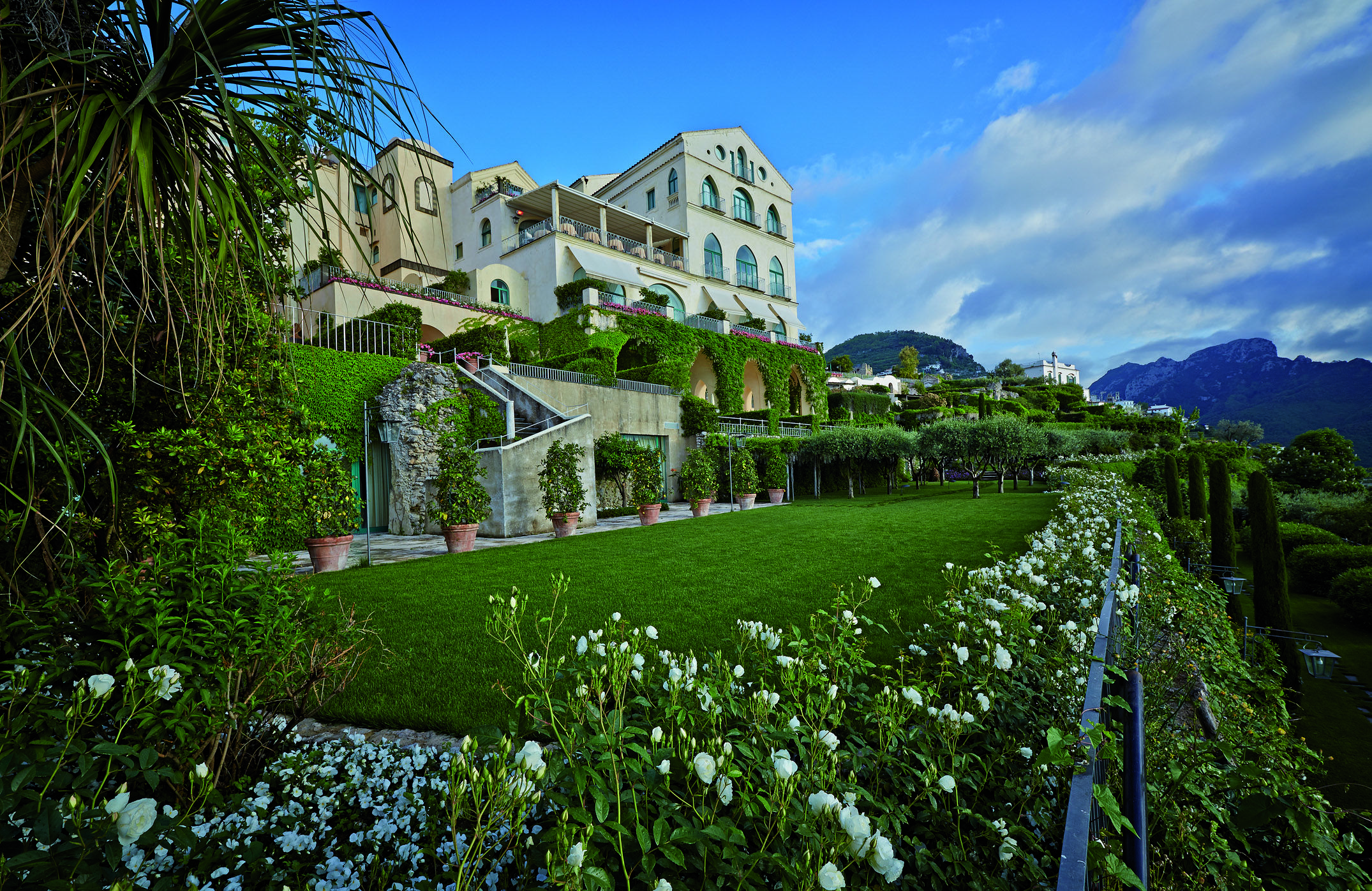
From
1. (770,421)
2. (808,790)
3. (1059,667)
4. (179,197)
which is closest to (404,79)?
(179,197)

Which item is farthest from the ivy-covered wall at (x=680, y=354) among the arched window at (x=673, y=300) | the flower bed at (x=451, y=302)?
the arched window at (x=673, y=300)

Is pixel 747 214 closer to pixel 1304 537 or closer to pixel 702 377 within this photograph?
pixel 702 377

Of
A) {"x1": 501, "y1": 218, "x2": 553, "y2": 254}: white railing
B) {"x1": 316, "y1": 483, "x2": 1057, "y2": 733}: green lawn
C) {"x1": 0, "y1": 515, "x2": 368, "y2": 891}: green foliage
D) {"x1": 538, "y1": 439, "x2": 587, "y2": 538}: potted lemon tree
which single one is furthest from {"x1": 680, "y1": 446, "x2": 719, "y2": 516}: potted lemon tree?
{"x1": 501, "y1": 218, "x2": 553, "y2": 254}: white railing

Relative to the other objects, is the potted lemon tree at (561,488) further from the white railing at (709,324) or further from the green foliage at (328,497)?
the white railing at (709,324)

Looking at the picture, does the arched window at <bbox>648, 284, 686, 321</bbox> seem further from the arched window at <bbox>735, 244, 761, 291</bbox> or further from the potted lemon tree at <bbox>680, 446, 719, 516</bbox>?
the potted lemon tree at <bbox>680, 446, 719, 516</bbox>

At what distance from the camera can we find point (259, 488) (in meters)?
4.48

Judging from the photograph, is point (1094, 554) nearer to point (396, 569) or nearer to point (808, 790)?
point (808, 790)

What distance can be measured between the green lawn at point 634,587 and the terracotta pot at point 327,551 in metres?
0.33

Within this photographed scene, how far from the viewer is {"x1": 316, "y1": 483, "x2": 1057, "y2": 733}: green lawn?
3535 mm

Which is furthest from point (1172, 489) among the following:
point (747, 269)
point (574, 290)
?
point (747, 269)

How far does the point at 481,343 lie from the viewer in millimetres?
17359

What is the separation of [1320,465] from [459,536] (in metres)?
33.5

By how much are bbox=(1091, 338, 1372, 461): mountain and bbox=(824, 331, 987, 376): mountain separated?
1511 inches

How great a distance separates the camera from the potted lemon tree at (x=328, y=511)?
749 cm
